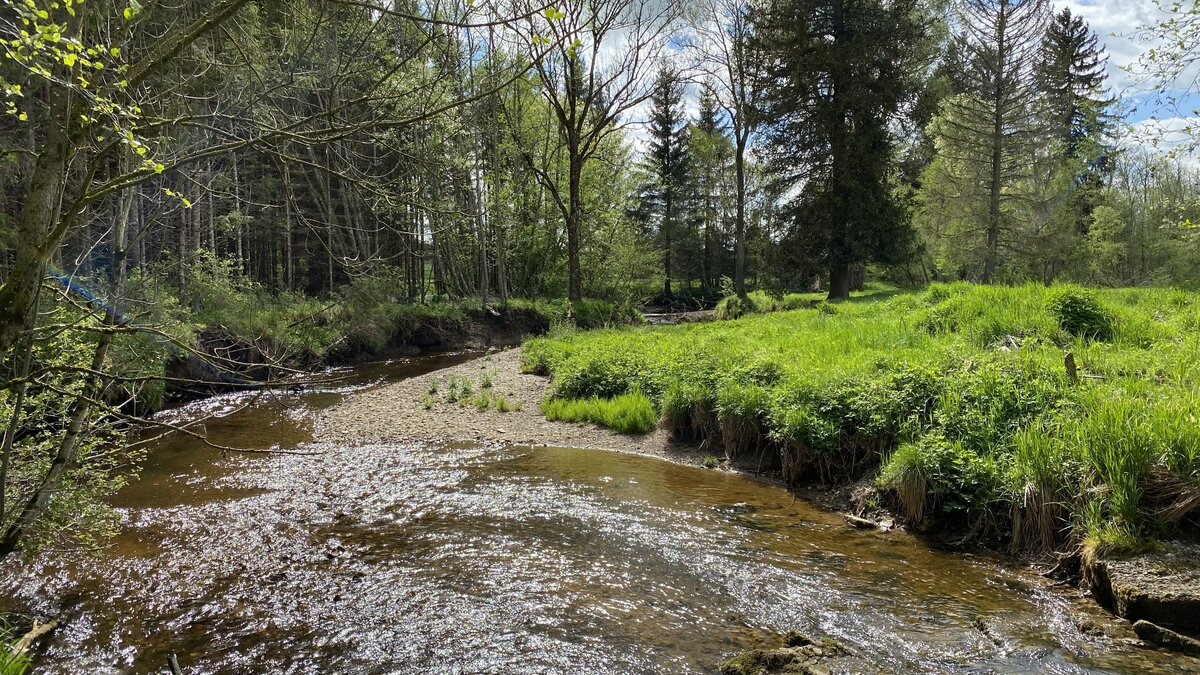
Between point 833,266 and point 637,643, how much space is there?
68.4 ft

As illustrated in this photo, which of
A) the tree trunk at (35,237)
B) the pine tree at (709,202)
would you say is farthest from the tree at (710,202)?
the tree trunk at (35,237)

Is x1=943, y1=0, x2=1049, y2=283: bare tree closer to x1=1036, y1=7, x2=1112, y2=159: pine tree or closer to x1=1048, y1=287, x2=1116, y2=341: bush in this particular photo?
x1=1036, y1=7, x2=1112, y2=159: pine tree

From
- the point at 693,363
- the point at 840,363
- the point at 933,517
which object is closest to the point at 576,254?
the point at 693,363

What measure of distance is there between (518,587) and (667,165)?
4523cm

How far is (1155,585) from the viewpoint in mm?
3992

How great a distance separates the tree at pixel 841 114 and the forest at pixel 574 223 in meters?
0.11

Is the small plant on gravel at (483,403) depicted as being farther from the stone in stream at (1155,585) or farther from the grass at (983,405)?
the stone in stream at (1155,585)

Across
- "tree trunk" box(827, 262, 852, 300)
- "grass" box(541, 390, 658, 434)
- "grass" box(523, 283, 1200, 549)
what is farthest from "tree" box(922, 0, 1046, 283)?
"grass" box(541, 390, 658, 434)

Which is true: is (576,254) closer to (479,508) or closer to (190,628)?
(479,508)

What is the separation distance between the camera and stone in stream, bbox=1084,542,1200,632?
386 cm

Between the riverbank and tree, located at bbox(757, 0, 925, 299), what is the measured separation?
14.1m

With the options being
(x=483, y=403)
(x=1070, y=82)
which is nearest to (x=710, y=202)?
(x=1070, y=82)

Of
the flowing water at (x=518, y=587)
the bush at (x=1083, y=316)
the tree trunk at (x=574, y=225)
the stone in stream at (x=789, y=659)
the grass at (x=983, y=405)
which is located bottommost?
the flowing water at (x=518, y=587)

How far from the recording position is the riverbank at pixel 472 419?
973cm
